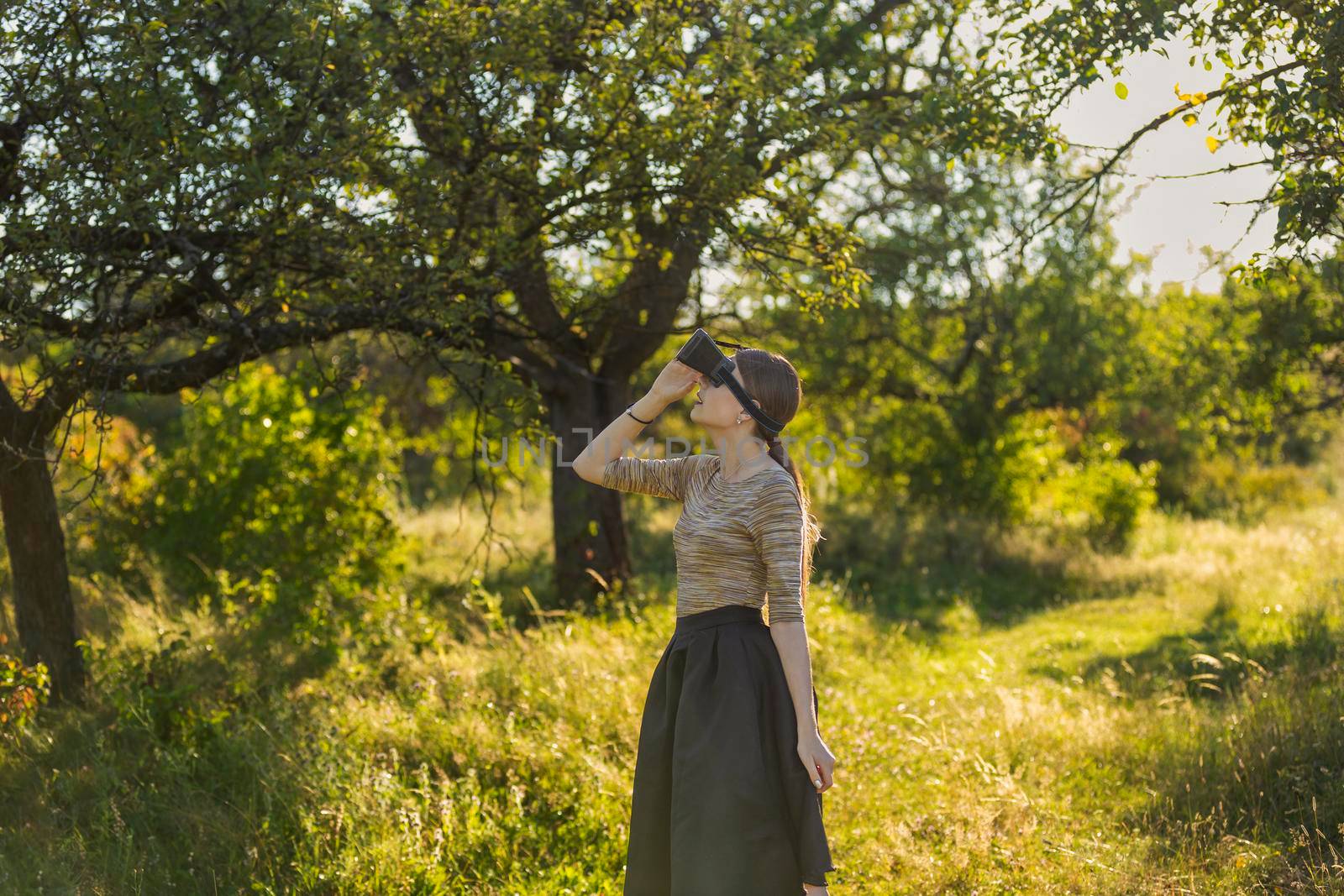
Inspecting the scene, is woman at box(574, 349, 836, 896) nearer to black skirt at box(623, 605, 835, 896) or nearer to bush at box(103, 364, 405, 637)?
black skirt at box(623, 605, 835, 896)

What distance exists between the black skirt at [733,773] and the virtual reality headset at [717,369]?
0.62 metres

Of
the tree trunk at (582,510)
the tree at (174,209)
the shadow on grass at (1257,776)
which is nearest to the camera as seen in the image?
the shadow on grass at (1257,776)

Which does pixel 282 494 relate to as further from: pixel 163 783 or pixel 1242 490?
pixel 1242 490

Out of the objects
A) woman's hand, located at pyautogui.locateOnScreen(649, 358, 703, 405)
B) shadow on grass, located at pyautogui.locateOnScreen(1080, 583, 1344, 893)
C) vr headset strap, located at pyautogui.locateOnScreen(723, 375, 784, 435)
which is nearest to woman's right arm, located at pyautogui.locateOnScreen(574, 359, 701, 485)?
woman's hand, located at pyautogui.locateOnScreen(649, 358, 703, 405)

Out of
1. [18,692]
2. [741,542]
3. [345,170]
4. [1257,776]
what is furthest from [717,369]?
[18,692]

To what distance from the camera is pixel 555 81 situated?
641 centimetres

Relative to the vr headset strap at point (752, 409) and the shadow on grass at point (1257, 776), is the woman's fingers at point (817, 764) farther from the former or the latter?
the shadow on grass at point (1257, 776)

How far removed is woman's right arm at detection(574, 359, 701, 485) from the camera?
3607 millimetres

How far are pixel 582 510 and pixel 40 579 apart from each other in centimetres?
465

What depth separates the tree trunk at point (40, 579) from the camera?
6547mm

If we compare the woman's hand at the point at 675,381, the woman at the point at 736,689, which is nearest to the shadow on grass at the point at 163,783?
the woman at the point at 736,689

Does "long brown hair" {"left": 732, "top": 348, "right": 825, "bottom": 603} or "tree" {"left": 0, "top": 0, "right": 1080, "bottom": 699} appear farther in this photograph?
"tree" {"left": 0, "top": 0, "right": 1080, "bottom": 699}

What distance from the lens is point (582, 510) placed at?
10141 mm

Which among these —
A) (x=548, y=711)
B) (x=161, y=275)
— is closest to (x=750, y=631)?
(x=548, y=711)
